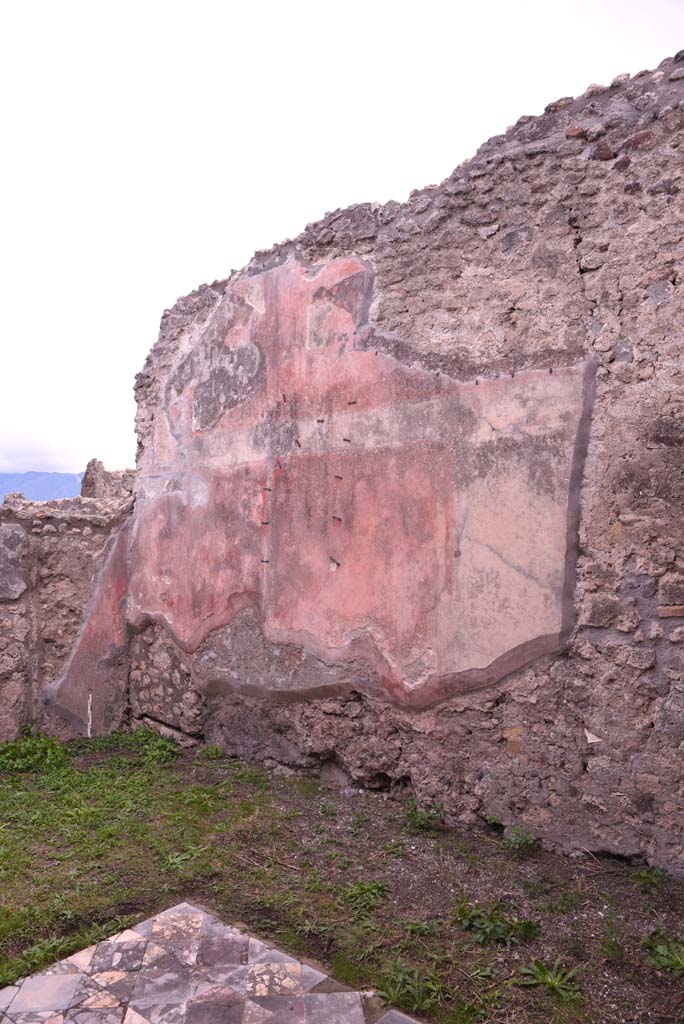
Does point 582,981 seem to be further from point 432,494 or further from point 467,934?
point 432,494

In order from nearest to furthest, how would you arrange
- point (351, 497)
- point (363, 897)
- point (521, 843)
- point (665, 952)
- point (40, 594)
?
point (665, 952)
point (363, 897)
point (521, 843)
point (351, 497)
point (40, 594)

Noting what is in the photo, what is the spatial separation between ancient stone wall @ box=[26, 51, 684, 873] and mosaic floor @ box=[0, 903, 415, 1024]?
1.19 meters

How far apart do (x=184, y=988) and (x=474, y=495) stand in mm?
2096

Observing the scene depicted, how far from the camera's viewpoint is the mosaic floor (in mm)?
2061

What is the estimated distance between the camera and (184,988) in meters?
2.20

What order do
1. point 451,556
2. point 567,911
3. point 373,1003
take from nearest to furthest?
point 373,1003 → point 567,911 → point 451,556

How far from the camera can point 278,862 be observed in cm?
297

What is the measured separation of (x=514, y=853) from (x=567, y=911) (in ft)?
1.38

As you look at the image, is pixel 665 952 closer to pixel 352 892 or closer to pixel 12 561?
pixel 352 892

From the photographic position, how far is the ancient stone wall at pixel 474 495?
9.36ft

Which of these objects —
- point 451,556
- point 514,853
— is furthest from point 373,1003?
point 451,556

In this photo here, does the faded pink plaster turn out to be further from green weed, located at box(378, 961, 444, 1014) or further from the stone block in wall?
green weed, located at box(378, 961, 444, 1014)

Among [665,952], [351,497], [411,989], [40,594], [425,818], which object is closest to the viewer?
[411,989]

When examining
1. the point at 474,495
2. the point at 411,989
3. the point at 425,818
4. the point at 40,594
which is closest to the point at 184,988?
the point at 411,989
